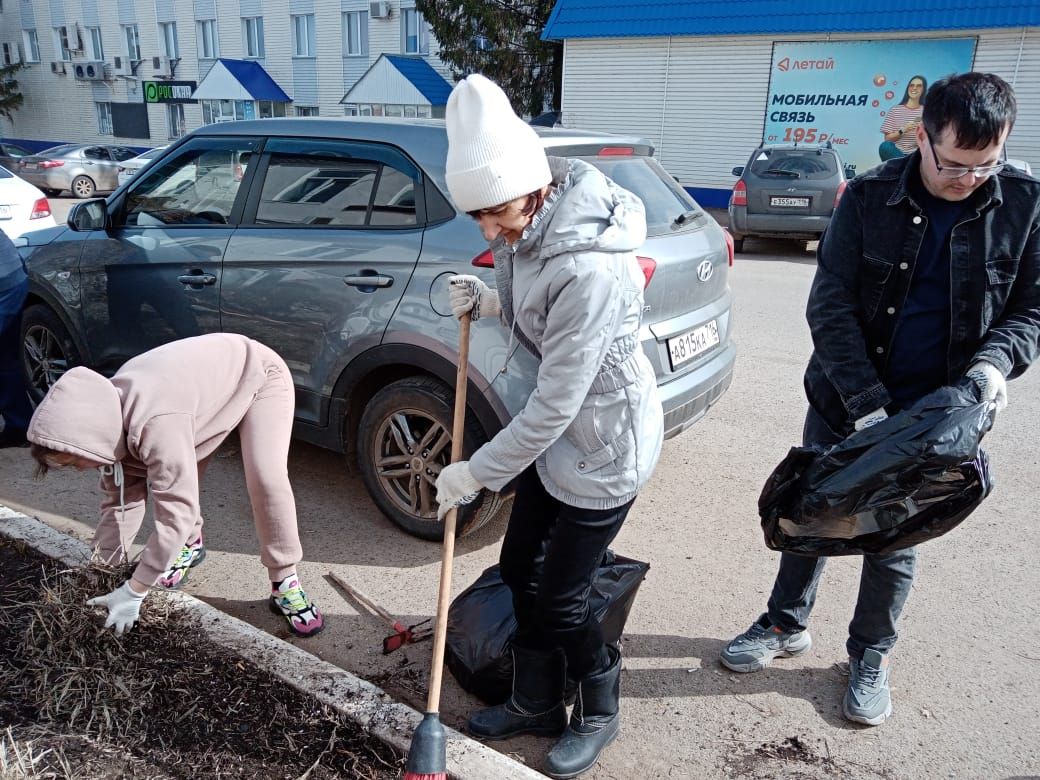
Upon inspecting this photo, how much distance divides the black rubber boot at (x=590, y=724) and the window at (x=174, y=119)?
116ft

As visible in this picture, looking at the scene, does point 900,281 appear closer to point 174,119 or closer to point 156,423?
point 156,423

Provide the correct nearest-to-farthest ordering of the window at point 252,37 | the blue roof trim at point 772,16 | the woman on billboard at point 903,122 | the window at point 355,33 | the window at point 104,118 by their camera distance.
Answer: the blue roof trim at point 772,16 < the woman on billboard at point 903,122 < the window at point 355,33 < the window at point 252,37 < the window at point 104,118

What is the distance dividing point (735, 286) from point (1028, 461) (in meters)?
5.41

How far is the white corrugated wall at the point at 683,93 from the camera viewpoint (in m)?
19.6

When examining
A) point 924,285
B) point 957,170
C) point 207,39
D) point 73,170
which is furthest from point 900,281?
point 207,39

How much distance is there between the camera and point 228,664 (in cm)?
282

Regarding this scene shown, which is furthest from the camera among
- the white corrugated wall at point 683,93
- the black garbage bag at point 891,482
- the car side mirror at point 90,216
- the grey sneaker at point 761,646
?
the white corrugated wall at point 683,93

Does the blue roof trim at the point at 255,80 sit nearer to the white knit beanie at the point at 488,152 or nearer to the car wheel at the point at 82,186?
the car wheel at the point at 82,186

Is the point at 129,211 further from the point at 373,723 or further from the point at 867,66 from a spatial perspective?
the point at 867,66

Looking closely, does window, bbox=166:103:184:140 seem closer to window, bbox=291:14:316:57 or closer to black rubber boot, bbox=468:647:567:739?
window, bbox=291:14:316:57

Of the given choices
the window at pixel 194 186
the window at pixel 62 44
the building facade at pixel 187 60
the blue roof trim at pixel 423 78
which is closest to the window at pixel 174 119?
the building facade at pixel 187 60

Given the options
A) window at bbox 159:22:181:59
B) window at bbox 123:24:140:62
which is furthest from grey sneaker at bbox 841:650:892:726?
window at bbox 123:24:140:62

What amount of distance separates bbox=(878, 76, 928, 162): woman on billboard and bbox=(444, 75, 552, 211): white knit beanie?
17.8 m

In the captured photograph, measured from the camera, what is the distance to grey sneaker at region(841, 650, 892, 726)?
8.95 feet
